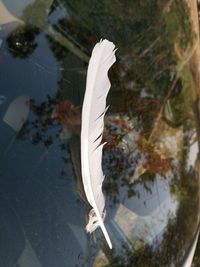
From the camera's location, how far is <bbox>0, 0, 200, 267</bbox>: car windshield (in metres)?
→ 1.31

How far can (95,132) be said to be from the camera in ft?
4.45

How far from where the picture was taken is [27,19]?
142cm

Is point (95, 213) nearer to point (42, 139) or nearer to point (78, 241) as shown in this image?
point (78, 241)

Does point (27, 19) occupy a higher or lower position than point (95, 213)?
higher

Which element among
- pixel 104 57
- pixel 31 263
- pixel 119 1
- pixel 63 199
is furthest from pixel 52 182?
pixel 119 1

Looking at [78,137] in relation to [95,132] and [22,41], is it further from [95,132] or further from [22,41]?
[22,41]

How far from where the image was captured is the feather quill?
134 cm

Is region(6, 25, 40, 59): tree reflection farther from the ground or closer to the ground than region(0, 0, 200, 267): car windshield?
farther from the ground

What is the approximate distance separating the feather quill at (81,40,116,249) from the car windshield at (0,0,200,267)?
0.06 feet

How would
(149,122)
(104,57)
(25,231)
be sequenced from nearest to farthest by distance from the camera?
(25,231) → (104,57) → (149,122)

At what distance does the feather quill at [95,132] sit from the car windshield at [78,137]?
0.7 inches

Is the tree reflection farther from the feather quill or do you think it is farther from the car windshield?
the feather quill

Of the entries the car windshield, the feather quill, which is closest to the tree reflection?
the car windshield

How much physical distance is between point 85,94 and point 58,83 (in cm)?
7
